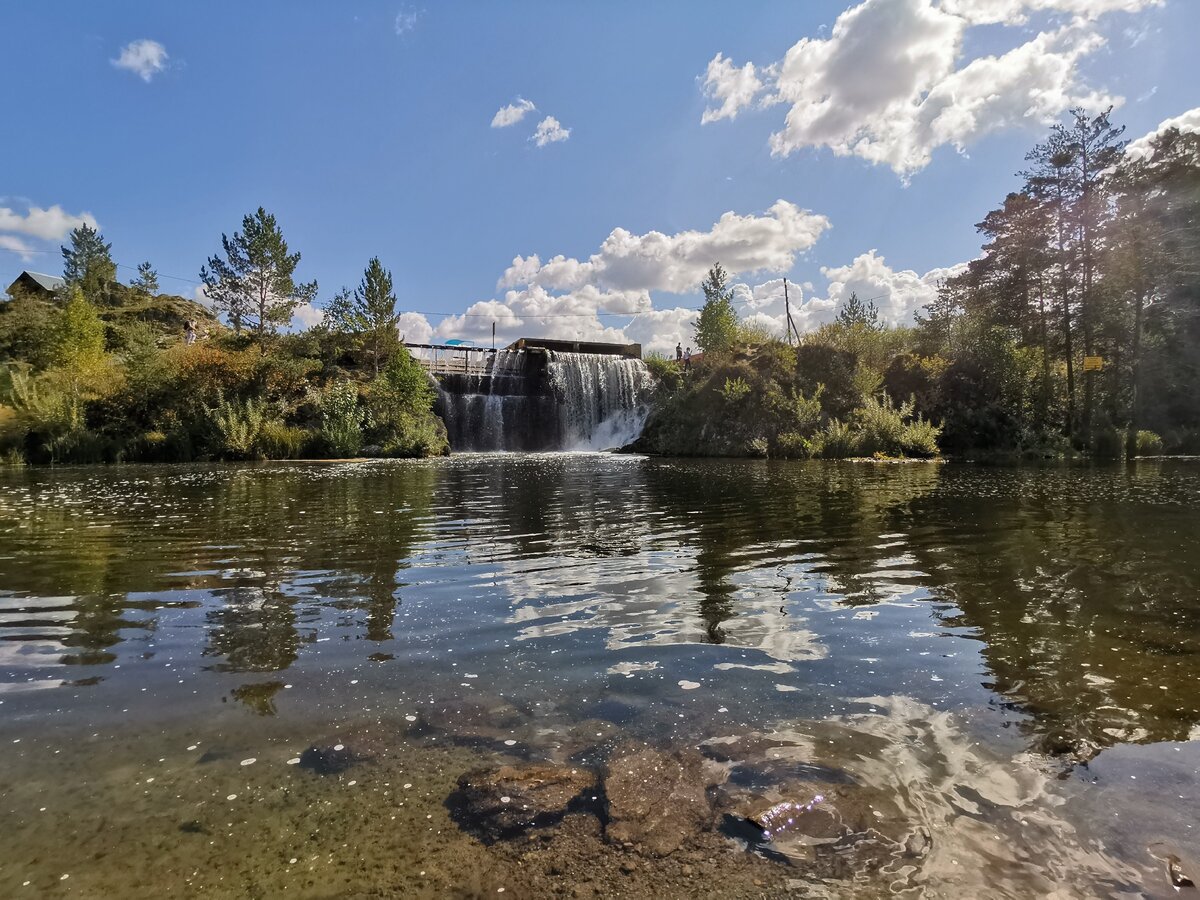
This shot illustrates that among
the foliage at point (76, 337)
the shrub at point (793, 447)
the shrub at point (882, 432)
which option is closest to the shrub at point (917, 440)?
the shrub at point (882, 432)

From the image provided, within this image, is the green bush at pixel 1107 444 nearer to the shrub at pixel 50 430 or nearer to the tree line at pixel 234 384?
the tree line at pixel 234 384

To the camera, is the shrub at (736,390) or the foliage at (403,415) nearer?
the shrub at (736,390)

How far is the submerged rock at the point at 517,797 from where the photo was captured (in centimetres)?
246

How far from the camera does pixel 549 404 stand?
137ft

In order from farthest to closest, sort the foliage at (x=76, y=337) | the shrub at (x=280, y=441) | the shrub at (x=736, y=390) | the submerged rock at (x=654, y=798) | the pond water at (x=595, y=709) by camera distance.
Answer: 1. the foliage at (x=76, y=337)
2. the shrub at (x=736, y=390)
3. the shrub at (x=280, y=441)
4. the submerged rock at (x=654, y=798)
5. the pond water at (x=595, y=709)

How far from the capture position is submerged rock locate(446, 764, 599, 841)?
2465mm

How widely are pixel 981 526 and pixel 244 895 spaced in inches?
401

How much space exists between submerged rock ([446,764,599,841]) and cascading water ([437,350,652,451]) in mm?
37065

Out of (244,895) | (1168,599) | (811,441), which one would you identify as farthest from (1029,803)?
(811,441)

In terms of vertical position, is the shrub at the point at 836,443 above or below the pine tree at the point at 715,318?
below

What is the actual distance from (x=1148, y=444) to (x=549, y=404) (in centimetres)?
3128

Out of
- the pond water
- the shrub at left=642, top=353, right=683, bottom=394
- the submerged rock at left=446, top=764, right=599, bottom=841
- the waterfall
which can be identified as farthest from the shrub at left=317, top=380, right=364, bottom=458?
the submerged rock at left=446, top=764, right=599, bottom=841

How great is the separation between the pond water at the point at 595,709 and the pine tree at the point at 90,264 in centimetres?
6473

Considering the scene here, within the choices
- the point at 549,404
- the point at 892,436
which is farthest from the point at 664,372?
the point at 892,436
